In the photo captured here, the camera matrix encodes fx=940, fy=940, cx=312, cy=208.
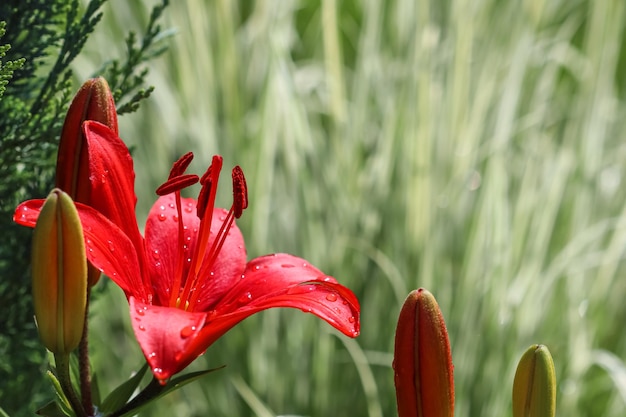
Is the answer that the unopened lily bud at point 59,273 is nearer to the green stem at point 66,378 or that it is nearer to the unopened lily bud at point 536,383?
the green stem at point 66,378

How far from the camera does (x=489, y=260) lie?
56.0 inches

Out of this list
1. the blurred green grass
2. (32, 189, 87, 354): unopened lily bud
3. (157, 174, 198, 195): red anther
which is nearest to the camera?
(32, 189, 87, 354): unopened lily bud

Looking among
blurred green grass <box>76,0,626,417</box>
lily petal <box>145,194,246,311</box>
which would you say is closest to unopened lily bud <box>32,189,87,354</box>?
lily petal <box>145,194,246,311</box>

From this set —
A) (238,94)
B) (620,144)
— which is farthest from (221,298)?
(620,144)

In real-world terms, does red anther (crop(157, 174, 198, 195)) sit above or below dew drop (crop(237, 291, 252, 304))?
above

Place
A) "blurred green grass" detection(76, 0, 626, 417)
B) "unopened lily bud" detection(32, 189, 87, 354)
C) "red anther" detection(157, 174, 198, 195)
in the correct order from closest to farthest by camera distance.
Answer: "unopened lily bud" detection(32, 189, 87, 354) < "red anther" detection(157, 174, 198, 195) < "blurred green grass" detection(76, 0, 626, 417)

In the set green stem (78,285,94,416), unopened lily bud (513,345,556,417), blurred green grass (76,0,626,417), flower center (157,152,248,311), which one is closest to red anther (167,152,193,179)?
flower center (157,152,248,311)

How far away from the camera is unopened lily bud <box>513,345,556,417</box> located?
52 centimetres

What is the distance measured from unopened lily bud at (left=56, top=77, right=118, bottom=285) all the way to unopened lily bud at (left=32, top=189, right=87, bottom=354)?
0.10 metres

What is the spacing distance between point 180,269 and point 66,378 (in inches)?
4.6

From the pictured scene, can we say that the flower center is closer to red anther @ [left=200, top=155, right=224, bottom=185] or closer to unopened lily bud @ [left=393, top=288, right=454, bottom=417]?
red anther @ [left=200, top=155, right=224, bottom=185]

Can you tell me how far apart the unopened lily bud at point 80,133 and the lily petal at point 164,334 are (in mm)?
93

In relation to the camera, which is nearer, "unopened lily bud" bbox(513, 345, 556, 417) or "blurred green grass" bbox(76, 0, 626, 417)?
"unopened lily bud" bbox(513, 345, 556, 417)

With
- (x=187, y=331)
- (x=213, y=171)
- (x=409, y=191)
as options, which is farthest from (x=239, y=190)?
(x=409, y=191)
